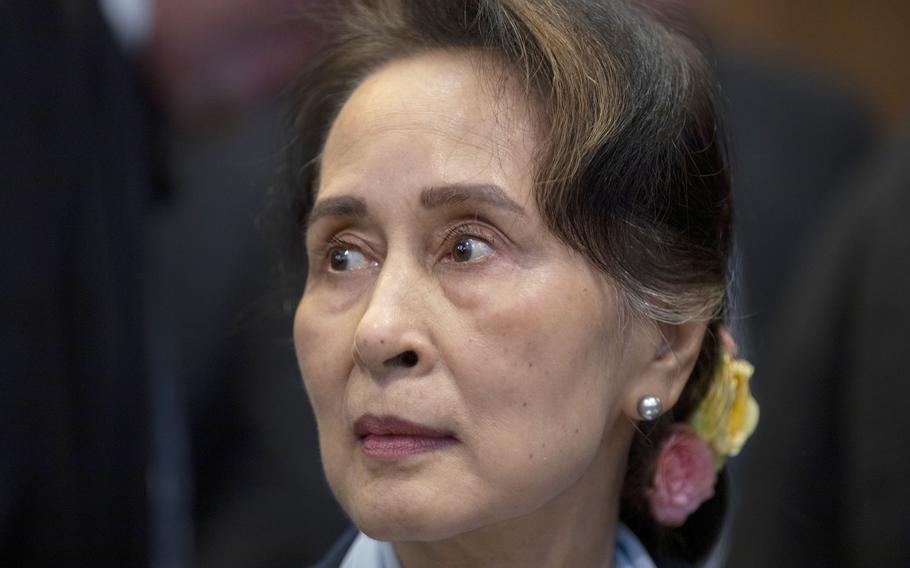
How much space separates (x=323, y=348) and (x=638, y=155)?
1.76ft

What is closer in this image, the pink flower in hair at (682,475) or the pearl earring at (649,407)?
the pearl earring at (649,407)

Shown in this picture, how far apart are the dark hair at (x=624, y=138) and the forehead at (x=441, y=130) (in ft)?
0.10

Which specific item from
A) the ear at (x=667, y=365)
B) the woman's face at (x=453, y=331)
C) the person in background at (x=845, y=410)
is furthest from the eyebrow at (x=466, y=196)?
the person in background at (x=845, y=410)

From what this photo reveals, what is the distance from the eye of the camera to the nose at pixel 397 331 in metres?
2.02

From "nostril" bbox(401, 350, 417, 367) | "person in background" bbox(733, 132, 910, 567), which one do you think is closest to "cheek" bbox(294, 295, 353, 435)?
"nostril" bbox(401, 350, 417, 367)

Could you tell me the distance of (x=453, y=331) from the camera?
2.03m

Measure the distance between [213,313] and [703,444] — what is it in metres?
1.87

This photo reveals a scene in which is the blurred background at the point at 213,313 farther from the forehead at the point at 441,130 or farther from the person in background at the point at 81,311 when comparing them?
the forehead at the point at 441,130

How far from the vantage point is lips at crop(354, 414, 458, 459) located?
79.9 inches

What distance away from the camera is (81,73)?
10.0ft

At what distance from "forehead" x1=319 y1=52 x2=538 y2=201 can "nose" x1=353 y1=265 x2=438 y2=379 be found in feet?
0.51

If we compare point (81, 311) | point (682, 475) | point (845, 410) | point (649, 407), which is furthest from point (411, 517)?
point (845, 410)

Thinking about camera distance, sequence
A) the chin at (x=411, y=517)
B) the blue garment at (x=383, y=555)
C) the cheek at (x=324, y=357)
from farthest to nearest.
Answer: the blue garment at (x=383, y=555), the cheek at (x=324, y=357), the chin at (x=411, y=517)

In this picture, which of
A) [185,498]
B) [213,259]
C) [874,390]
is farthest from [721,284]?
[213,259]
